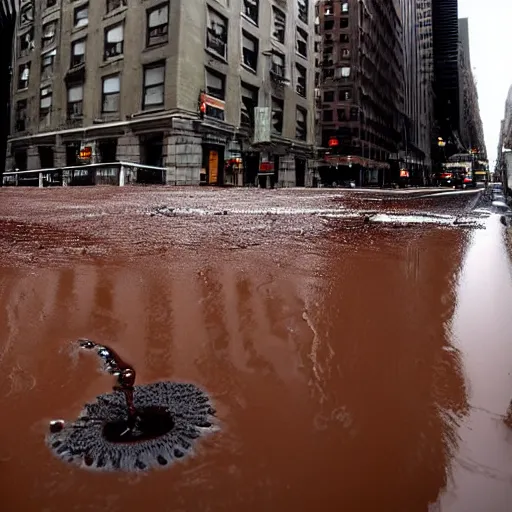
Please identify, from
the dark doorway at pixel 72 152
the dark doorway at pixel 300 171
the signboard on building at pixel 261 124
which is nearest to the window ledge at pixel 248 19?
the signboard on building at pixel 261 124

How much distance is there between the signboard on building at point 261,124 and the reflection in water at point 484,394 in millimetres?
15506

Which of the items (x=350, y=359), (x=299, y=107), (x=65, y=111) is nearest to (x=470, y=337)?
(x=350, y=359)

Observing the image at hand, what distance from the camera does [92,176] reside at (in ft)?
35.9

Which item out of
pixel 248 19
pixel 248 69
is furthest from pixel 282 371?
pixel 248 19

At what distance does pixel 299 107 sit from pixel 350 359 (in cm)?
2034

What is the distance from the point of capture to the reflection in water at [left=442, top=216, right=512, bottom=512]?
0.59 meters

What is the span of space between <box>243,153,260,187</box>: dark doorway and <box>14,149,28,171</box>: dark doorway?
768cm

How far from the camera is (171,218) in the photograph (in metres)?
4.26

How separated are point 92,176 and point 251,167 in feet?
24.3

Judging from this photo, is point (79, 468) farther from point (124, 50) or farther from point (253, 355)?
point (124, 50)

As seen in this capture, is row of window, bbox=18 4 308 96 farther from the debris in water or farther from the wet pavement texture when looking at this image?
the debris in water

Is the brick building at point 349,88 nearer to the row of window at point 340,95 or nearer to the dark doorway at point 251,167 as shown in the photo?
the row of window at point 340,95

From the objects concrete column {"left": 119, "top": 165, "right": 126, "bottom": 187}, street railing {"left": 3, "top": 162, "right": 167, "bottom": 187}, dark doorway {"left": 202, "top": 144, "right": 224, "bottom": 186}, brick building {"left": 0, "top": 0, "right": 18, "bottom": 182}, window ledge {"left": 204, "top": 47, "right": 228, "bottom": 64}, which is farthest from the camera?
window ledge {"left": 204, "top": 47, "right": 228, "bottom": 64}

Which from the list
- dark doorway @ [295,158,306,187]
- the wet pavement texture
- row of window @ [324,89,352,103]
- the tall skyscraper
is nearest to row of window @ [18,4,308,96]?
dark doorway @ [295,158,306,187]
